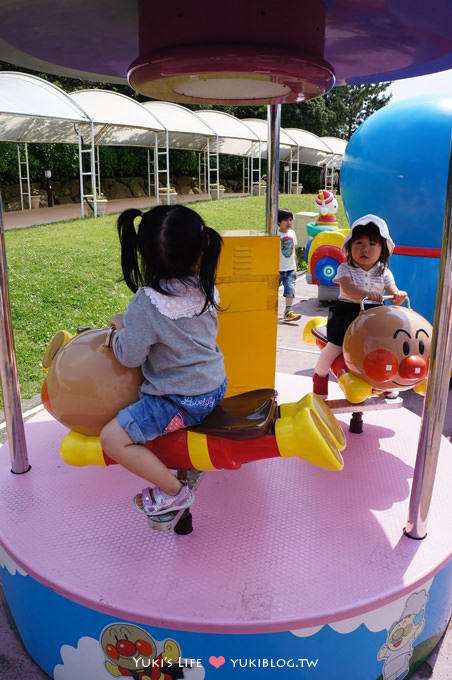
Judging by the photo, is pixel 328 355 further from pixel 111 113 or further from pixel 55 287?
pixel 111 113

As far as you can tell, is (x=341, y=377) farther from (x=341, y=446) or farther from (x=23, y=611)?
(x=23, y=611)

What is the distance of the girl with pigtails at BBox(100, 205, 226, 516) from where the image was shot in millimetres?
1807

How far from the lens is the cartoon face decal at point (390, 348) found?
238cm

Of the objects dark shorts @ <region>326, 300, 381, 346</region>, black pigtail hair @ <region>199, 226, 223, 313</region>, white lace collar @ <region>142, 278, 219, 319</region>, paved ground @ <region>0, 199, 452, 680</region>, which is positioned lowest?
paved ground @ <region>0, 199, 452, 680</region>

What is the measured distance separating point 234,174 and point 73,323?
23.5 meters

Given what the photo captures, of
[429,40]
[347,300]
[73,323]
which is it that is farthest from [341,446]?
[73,323]

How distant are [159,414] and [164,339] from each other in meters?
0.23

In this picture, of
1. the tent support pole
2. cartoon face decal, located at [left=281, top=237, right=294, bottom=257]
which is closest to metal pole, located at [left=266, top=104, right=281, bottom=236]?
the tent support pole

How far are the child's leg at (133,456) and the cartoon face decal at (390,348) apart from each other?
1027 mm

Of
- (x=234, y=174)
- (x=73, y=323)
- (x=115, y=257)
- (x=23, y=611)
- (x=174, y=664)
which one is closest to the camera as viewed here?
(x=174, y=664)

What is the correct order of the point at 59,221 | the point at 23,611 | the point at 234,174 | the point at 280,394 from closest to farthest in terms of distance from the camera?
the point at 23,611, the point at 280,394, the point at 59,221, the point at 234,174

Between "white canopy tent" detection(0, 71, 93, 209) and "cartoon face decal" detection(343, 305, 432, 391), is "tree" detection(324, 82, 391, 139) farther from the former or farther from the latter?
"cartoon face decal" detection(343, 305, 432, 391)

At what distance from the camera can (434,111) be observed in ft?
14.9

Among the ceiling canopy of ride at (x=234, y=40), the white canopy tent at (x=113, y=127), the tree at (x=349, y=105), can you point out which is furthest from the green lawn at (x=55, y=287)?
the tree at (x=349, y=105)
